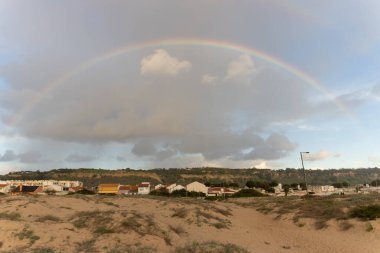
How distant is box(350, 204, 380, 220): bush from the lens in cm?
2766

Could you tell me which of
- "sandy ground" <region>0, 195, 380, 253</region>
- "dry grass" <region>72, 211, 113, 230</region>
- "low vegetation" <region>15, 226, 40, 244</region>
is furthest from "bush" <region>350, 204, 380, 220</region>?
"low vegetation" <region>15, 226, 40, 244</region>

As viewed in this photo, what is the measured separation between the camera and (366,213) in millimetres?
28250

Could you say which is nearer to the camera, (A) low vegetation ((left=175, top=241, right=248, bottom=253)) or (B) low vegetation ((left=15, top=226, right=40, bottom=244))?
(A) low vegetation ((left=175, top=241, right=248, bottom=253))

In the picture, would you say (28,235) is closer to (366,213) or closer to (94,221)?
(94,221)

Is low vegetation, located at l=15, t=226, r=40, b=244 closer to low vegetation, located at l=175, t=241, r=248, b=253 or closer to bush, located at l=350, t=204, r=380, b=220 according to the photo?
low vegetation, located at l=175, t=241, r=248, b=253

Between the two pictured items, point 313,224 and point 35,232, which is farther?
point 313,224

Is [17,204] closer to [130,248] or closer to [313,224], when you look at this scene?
[130,248]

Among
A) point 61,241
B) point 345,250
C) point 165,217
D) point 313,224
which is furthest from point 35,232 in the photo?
point 313,224

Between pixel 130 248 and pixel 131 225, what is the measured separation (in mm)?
4967

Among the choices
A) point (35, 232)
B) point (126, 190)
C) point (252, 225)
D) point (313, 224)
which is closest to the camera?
point (35, 232)

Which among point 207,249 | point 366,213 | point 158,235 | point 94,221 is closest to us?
point 207,249

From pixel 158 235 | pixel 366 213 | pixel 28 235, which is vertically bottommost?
pixel 158 235

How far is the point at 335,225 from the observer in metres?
28.3

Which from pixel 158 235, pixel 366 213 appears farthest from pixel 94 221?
A: pixel 366 213
